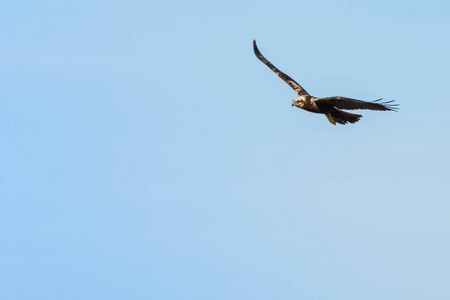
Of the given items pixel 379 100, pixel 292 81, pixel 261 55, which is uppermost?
pixel 261 55

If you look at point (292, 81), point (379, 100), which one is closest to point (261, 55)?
point (292, 81)

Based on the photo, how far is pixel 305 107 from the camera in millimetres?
31625

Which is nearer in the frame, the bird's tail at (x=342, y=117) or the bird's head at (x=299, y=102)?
the bird's tail at (x=342, y=117)

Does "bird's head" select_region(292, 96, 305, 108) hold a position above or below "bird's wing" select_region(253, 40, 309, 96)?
below

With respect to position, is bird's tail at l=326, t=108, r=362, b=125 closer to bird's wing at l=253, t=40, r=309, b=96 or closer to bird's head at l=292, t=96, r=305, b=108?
bird's head at l=292, t=96, r=305, b=108

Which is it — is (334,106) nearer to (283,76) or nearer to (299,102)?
(299,102)

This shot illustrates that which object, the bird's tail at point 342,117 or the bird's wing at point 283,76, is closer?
the bird's tail at point 342,117

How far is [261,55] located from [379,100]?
10945 millimetres

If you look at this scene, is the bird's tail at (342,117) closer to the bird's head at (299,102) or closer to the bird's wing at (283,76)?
the bird's head at (299,102)

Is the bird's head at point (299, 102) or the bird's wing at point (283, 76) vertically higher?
Answer: the bird's wing at point (283, 76)

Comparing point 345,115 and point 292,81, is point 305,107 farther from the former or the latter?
point 292,81

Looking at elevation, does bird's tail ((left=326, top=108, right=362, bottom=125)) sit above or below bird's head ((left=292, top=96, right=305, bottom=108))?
below

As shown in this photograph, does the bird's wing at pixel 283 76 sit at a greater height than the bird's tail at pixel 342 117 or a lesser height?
greater

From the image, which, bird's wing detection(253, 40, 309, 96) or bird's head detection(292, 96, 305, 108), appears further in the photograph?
bird's wing detection(253, 40, 309, 96)
